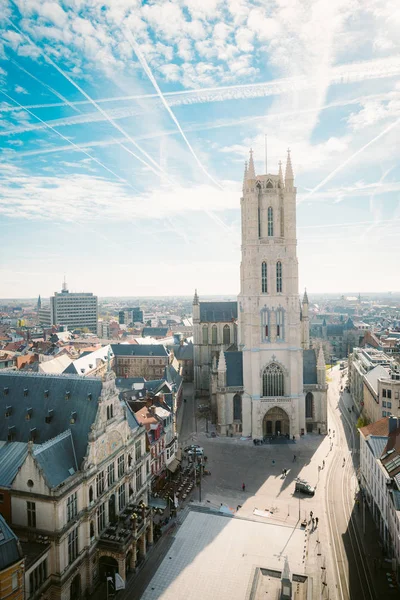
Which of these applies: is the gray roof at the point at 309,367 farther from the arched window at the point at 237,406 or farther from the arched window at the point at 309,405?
the arched window at the point at 237,406

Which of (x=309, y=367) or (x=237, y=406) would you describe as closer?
(x=237, y=406)

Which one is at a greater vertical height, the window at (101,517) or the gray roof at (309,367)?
the gray roof at (309,367)

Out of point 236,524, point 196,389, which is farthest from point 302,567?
point 196,389

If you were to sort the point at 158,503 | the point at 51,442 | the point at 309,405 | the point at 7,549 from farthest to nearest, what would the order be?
the point at 309,405
the point at 158,503
the point at 51,442
the point at 7,549

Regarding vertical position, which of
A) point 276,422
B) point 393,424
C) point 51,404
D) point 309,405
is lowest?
point 276,422

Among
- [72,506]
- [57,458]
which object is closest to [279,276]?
[57,458]

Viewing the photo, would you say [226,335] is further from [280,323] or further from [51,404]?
[51,404]

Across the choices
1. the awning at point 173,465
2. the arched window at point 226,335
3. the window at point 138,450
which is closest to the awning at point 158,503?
the window at point 138,450

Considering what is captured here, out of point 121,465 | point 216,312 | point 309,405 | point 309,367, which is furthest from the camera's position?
point 216,312
